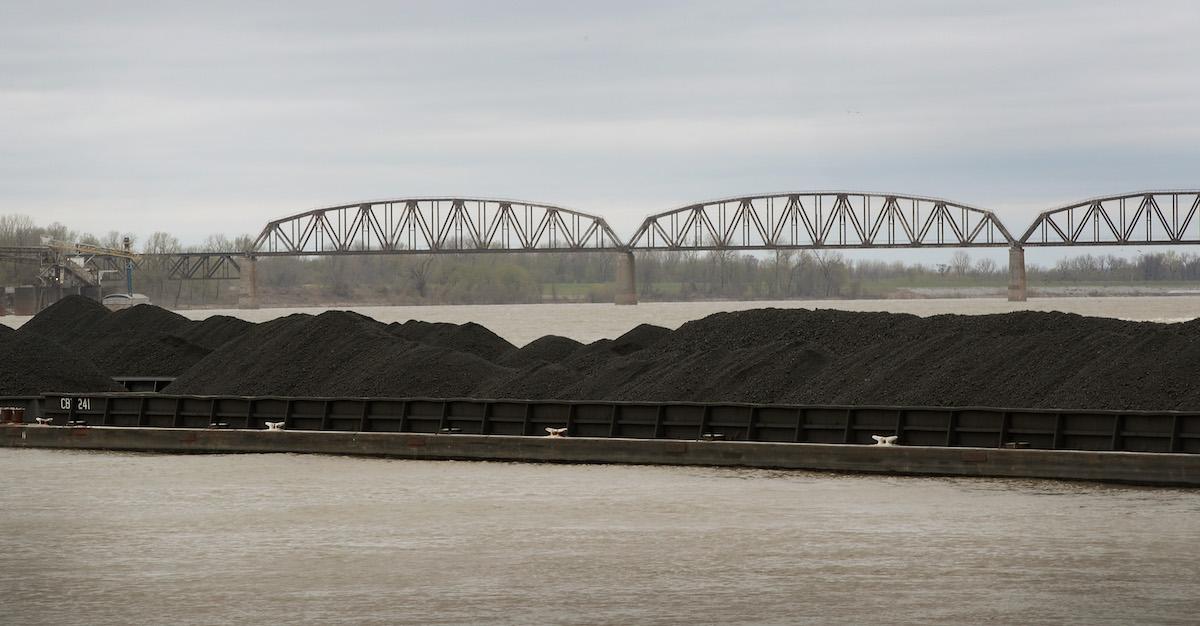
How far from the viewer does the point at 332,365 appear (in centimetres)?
3997

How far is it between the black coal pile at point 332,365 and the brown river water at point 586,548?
24.1ft

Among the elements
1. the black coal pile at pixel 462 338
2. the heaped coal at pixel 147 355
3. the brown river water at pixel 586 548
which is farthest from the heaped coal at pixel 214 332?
the brown river water at pixel 586 548

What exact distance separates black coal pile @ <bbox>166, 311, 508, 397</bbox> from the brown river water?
24.1 ft

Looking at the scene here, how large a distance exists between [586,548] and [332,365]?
20433mm

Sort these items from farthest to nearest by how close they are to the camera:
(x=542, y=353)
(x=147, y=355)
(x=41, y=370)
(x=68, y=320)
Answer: (x=68, y=320) < (x=147, y=355) < (x=542, y=353) < (x=41, y=370)

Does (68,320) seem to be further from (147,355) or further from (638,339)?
(638,339)

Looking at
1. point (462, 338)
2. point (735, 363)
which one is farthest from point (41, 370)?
point (735, 363)

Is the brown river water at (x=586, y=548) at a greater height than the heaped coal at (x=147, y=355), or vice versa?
the heaped coal at (x=147, y=355)

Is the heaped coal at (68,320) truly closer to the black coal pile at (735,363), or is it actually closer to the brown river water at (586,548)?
the black coal pile at (735,363)

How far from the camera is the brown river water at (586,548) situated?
1642 centimetres

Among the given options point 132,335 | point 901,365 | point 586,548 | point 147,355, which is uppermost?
Answer: point 901,365

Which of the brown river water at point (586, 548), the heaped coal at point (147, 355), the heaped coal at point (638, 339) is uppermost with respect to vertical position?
the heaped coal at point (638, 339)

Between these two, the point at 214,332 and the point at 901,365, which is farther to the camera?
the point at 214,332

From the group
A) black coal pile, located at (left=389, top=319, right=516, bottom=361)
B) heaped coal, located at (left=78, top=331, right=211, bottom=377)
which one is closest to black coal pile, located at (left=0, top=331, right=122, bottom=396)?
heaped coal, located at (left=78, top=331, right=211, bottom=377)
